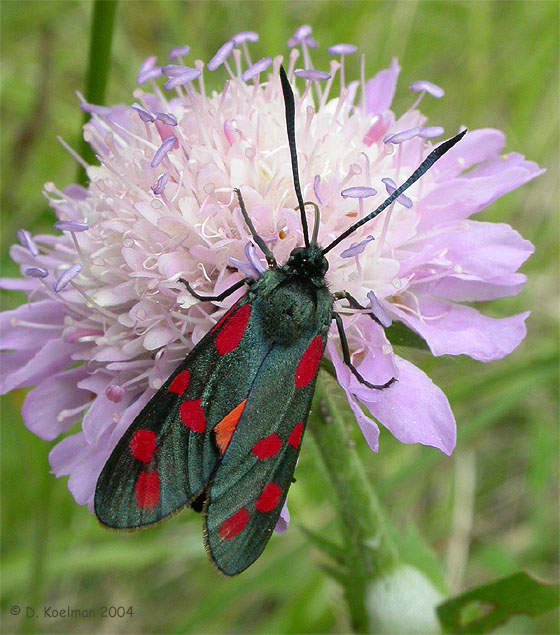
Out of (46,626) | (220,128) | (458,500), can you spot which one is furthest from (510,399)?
(46,626)

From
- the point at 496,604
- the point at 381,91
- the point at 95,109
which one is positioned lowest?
the point at 496,604

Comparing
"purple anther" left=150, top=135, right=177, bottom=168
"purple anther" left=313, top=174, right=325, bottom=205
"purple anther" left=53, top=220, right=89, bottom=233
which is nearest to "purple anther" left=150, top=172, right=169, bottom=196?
"purple anther" left=150, top=135, right=177, bottom=168

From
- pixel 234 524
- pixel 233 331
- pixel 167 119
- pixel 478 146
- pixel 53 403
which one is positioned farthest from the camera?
pixel 478 146

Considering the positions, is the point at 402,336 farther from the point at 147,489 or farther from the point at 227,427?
the point at 147,489

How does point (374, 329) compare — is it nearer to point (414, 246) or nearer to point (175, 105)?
point (414, 246)

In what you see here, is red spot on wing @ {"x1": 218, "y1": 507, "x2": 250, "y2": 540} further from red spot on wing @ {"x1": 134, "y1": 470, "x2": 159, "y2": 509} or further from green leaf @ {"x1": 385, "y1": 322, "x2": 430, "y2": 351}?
green leaf @ {"x1": 385, "y1": 322, "x2": 430, "y2": 351}

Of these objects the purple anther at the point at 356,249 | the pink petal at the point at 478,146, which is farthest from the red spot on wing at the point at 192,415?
the pink petal at the point at 478,146

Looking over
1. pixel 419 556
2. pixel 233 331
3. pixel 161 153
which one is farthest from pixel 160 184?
pixel 419 556
